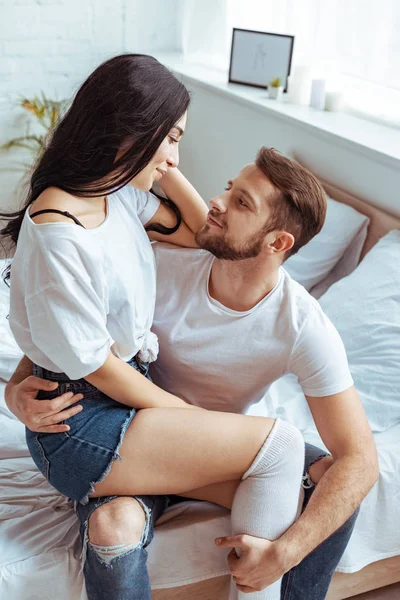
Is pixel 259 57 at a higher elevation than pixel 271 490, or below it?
higher

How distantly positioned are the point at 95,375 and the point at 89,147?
39cm

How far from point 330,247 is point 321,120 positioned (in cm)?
54

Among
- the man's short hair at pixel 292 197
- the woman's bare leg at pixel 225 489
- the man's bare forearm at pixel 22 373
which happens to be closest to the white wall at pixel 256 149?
the man's short hair at pixel 292 197

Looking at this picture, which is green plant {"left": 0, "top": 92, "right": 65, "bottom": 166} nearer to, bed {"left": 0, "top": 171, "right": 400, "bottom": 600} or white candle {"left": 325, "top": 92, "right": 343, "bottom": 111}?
white candle {"left": 325, "top": 92, "right": 343, "bottom": 111}

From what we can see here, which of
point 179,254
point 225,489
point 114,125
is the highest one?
point 114,125

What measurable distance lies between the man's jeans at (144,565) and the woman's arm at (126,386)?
181 millimetres

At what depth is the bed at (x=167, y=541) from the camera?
1.32 meters

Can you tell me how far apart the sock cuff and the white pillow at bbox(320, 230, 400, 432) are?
19.7 inches

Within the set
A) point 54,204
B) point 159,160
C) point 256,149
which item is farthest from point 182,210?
point 256,149

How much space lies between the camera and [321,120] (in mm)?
2518

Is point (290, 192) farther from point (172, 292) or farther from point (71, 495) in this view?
point (71, 495)

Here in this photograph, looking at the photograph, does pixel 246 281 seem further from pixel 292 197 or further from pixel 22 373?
pixel 22 373

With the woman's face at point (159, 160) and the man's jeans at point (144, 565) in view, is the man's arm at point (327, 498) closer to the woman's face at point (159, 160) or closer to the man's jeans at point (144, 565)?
the man's jeans at point (144, 565)

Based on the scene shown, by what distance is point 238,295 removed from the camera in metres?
1.48
